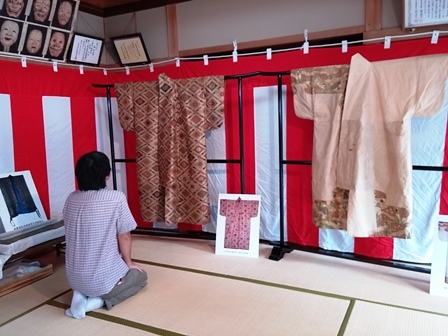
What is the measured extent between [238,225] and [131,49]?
1987mm

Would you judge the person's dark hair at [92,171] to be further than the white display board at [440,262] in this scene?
No

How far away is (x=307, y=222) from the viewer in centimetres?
297

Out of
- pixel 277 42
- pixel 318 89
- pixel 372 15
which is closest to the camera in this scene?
pixel 318 89

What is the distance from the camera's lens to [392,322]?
188 cm

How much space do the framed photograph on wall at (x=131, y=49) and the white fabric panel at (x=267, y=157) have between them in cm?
124

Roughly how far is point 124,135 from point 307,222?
75.8 inches

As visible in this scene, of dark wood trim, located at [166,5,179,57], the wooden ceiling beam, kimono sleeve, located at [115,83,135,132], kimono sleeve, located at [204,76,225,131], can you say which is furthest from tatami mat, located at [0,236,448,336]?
the wooden ceiling beam

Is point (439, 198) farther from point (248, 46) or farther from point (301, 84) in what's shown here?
point (248, 46)

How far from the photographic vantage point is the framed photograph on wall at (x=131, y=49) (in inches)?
137

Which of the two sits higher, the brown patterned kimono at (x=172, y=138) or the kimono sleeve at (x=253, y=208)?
the brown patterned kimono at (x=172, y=138)

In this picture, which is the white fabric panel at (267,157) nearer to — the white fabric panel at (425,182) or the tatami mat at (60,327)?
the white fabric panel at (425,182)

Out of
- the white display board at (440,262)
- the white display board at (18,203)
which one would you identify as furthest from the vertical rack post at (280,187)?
the white display board at (18,203)

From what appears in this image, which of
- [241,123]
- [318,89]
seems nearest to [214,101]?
[241,123]

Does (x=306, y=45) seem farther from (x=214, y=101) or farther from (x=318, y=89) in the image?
(x=214, y=101)
